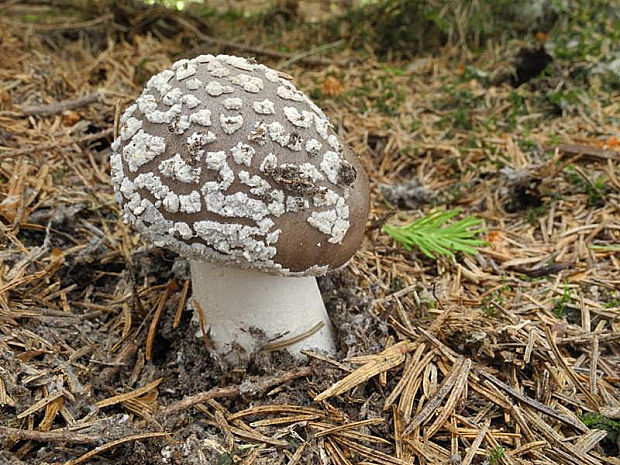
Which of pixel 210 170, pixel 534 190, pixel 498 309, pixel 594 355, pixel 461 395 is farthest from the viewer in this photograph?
pixel 534 190

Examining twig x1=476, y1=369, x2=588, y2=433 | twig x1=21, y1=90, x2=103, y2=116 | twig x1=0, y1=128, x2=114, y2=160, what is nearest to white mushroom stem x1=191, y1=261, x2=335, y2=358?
twig x1=476, y1=369, x2=588, y2=433

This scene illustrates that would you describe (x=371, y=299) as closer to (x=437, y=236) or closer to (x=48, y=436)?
(x=437, y=236)

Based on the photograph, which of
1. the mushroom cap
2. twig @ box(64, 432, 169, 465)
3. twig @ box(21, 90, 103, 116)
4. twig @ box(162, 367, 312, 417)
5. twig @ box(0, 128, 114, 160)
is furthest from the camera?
twig @ box(21, 90, 103, 116)

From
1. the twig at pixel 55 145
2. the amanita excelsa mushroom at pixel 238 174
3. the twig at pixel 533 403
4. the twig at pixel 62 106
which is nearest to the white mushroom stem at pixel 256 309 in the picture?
the amanita excelsa mushroom at pixel 238 174

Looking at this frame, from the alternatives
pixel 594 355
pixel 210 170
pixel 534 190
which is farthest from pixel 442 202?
pixel 210 170

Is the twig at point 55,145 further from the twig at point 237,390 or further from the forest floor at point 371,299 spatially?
the twig at point 237,390

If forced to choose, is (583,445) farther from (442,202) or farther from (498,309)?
(442,202)

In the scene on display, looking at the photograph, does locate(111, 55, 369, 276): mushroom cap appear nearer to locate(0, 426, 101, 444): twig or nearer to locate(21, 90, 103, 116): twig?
locate(0, 426, 101, 444): twig
